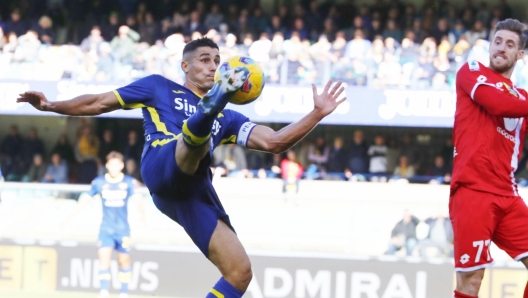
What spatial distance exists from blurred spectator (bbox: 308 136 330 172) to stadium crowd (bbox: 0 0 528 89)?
51.7 inches

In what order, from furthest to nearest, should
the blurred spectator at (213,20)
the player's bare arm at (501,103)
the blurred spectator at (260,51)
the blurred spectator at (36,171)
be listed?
the blurred spectator at (213,20), the blurred spectator at (36,171), the blurred spectator at (260,51), the player's bare arm at (501,103)

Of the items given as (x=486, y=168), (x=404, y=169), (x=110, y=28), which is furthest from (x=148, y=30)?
(x=486, y=168)

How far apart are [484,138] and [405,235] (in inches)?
232

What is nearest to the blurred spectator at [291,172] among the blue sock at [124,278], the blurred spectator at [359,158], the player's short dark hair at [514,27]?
the blurred spectator at [359,158]

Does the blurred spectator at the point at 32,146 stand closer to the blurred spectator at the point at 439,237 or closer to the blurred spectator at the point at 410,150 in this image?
the blurred spectator at the point at 410,150

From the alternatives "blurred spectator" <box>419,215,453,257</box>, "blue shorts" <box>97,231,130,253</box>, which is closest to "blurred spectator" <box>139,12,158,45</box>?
"blue shorts" <box>97,231,130,253</box>

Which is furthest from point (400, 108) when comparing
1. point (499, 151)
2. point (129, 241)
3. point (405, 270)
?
point (499, 151)

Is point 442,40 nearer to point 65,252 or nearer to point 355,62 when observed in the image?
point 355,62

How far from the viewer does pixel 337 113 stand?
16.5 metres

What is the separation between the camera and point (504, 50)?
5.79 metres

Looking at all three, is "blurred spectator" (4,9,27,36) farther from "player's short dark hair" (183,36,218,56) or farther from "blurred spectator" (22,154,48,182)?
"player's short dark hair" (183,36,218,56)

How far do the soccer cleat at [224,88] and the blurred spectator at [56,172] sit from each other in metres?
12.3

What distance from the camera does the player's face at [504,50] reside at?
18.9 ft

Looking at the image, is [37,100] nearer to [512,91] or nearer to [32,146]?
[512,91]
